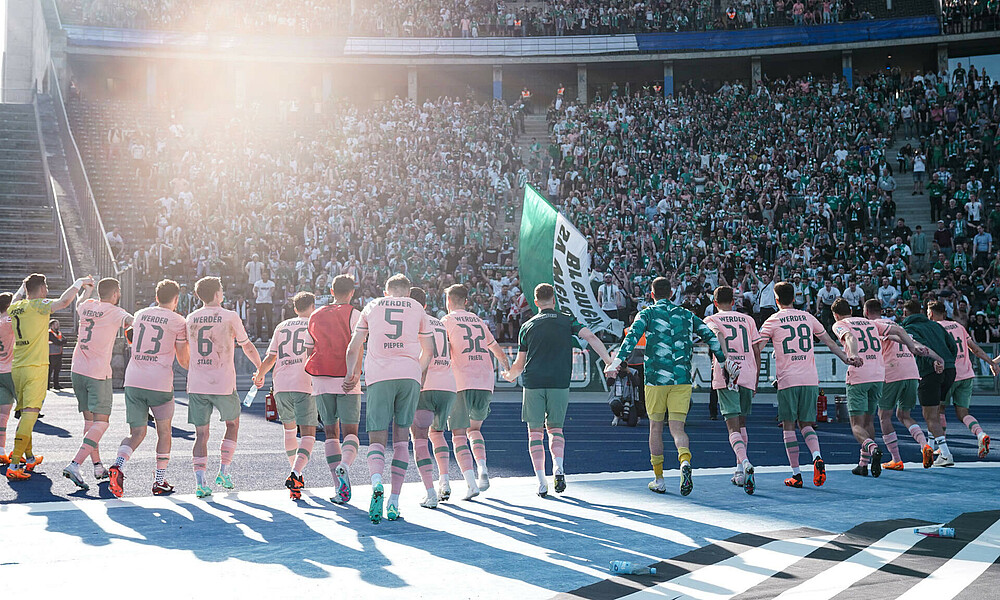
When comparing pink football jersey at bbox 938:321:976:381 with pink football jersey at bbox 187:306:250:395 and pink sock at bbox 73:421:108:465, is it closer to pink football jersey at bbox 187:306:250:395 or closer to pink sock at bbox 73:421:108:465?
pink football jersey at bbox 187:306:250:395

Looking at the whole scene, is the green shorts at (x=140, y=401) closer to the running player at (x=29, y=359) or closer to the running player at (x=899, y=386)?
the running player at (x=29, y=359)

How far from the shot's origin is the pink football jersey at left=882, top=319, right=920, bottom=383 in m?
11.2

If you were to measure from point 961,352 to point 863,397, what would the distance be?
2379mm

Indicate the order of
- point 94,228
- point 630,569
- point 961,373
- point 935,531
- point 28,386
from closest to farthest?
point 630,569 < point 935,531 < point 28,386 < point 961,373 < point 94,228

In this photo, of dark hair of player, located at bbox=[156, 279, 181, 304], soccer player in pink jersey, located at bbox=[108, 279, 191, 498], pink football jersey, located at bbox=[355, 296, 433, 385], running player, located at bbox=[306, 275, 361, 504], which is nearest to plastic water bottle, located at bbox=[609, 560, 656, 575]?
pink football jersey, located at bbox=[355, 296, 433, 385]

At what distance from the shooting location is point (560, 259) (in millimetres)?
17531

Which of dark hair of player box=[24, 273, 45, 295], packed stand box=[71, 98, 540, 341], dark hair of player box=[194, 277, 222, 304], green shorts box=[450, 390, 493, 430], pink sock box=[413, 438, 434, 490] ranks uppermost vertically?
packed stand box=[71, 98, 540, 341]

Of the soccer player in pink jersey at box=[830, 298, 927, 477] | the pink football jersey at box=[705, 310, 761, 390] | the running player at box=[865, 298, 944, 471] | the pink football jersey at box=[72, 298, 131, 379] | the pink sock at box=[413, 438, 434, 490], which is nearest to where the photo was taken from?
the pink sock at box=[413, 438, 434, 490]

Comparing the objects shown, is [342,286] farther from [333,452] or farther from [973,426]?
[973,426]

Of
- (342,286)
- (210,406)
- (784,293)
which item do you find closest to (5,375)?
(210,406)

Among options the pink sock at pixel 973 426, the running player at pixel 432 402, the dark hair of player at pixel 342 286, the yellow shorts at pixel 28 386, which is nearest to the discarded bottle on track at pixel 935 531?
the running player at pixel 432 402

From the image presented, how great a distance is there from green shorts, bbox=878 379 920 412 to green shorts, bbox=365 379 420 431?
6.27 meters

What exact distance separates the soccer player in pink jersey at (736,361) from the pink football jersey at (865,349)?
150 cm

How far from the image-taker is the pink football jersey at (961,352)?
12.1 metres
